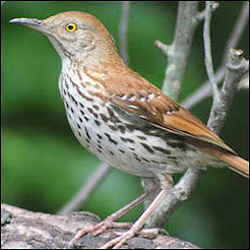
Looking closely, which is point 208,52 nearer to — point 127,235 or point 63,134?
point 127,235

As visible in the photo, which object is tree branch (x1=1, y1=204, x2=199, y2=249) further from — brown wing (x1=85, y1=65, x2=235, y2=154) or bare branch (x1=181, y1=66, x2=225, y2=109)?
bare branch (x1=181, y1=66, x2=225, y2=109)

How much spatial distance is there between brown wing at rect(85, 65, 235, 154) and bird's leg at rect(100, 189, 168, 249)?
1.38 ft

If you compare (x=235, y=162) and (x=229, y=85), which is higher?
(x=229, y=85)

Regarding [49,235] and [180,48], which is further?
[180,48]

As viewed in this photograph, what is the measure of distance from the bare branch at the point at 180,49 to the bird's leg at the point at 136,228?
1034 mm

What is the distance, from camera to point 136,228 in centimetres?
537

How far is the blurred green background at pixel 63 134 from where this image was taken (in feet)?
22.6

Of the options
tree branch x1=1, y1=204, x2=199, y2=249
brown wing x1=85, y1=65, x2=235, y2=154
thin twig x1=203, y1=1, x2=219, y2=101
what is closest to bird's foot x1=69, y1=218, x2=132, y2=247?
tree branch x1=1, y1=204, x2=199, y2=249

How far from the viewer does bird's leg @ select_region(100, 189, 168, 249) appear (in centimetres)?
519

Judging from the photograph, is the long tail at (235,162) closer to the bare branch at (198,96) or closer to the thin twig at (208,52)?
the thin twig at (208,52)

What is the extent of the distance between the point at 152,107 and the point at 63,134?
1.70 metres

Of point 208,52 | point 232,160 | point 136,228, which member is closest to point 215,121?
point 232,160

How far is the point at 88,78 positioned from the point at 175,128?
63 cm

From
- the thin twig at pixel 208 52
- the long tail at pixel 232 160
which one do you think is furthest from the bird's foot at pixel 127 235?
the thin twig at pixel 208 52
